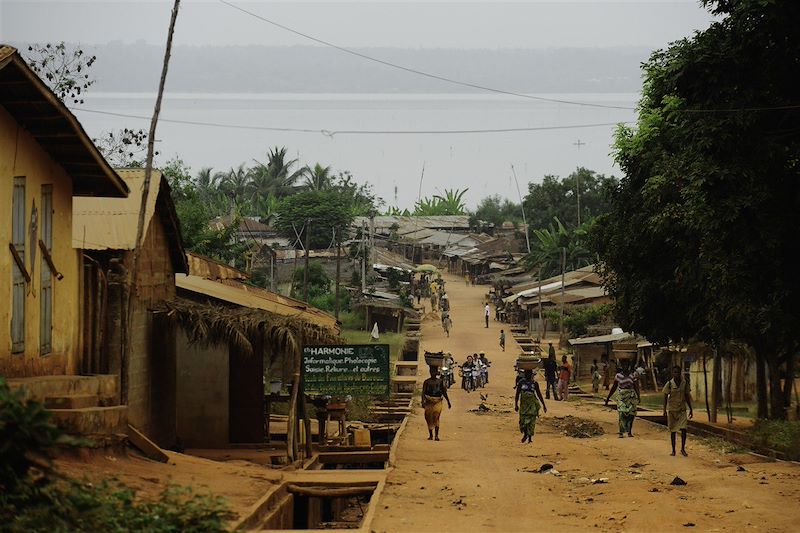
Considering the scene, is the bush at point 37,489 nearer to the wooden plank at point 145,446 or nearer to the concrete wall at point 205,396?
the wooden plank at point 145,446

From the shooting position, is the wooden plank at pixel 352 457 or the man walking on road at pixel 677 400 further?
the wooden plank at pixel 352 457

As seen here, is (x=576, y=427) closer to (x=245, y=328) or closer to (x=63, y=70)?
(x=245, y=328)

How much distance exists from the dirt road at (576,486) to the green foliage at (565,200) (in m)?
71.4

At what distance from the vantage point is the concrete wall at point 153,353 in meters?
19.7

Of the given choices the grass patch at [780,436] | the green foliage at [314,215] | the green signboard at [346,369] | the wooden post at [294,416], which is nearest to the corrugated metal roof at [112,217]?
the wooden post at [294,416]

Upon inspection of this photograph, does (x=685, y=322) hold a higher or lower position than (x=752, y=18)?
lower

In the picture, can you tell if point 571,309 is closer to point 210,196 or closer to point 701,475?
point 701,475

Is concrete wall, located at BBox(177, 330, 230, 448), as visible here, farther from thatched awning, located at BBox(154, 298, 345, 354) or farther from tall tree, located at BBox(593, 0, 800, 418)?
tall tree, located at BBox(593, 0, 800, 418)

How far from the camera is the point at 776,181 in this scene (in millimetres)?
20562

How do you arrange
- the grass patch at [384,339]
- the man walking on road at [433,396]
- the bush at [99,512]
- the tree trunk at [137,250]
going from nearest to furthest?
the bush at [99,512] < the tree trunk at [137,250] < the man walking on road at [433,396] < the grass patch at [384,339]

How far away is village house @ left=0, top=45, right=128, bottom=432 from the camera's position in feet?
48.4

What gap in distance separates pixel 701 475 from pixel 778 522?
4310 mm

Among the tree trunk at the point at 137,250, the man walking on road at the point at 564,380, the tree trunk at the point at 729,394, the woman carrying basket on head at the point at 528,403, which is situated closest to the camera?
the tree trunk at the point at 137,250

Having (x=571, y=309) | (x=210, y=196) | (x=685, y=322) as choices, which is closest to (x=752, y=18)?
(x=685, y=322)
